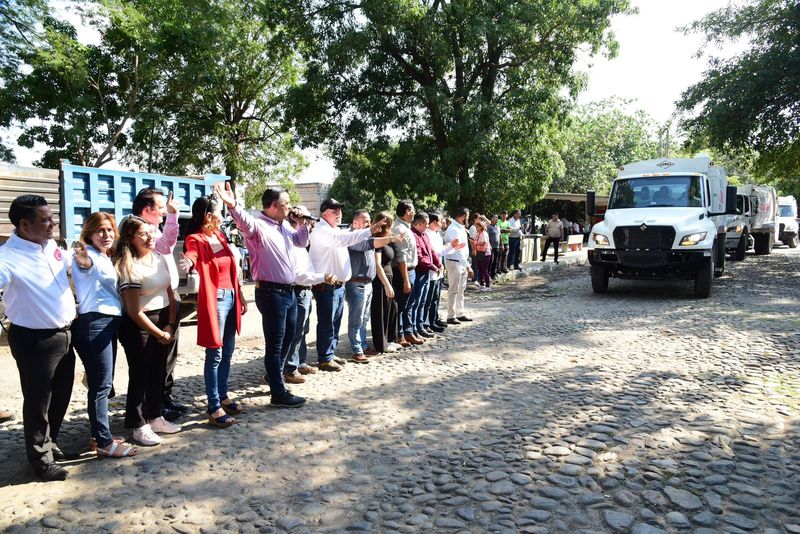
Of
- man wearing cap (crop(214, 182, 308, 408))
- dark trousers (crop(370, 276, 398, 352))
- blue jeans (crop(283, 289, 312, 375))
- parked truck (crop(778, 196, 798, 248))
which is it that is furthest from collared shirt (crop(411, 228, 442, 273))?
parked truck (crop(778, 196, 798, 248))

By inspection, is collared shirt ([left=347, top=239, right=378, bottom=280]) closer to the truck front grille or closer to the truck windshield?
the truck front grille

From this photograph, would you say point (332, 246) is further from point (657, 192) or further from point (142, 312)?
point (657, 192)

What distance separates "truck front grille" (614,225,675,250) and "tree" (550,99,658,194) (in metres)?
26.8

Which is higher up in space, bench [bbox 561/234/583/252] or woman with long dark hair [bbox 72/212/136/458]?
bench [bbox 561/234/583/252]

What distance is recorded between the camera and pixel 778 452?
390cm

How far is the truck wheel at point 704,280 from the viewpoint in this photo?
35.3 feet

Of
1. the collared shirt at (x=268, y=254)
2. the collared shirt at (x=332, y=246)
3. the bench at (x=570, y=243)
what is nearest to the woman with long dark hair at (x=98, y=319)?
the collared shirt at (x=268, y=254)

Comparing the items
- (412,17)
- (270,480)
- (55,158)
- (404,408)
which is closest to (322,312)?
(404,408)

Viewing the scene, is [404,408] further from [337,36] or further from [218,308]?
[337,36]

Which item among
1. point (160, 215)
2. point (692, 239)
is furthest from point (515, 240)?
point (160, 215)

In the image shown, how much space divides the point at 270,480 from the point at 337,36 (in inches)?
596

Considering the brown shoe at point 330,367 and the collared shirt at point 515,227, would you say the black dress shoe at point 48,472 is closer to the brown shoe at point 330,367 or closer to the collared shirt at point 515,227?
the brown shoe at point 330,367

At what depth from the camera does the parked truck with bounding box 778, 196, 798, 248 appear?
91.7ft

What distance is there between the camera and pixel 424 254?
26.0 ft
